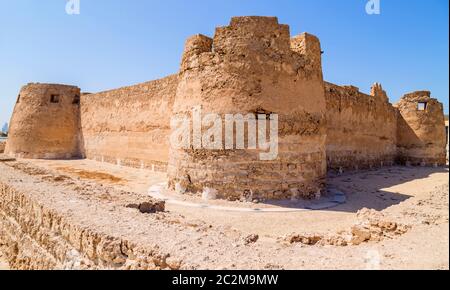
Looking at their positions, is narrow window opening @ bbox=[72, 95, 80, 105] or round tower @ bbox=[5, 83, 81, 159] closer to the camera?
round tower @ bbox=[5, 83, 81, 159]

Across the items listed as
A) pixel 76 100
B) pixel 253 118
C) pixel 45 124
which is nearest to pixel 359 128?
pixel 253 118

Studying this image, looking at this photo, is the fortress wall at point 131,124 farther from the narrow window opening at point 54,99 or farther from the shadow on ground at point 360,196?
the shadow on ground at point 360,196

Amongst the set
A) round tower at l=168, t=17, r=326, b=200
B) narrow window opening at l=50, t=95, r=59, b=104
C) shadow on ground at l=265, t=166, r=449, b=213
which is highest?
narrow window opening at l=50, t=95, r=59, b=104

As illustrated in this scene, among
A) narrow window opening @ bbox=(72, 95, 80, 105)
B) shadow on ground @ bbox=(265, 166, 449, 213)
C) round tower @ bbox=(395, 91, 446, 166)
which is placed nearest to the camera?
shadow on ground @ bbox=(265, 166, 449, 213)

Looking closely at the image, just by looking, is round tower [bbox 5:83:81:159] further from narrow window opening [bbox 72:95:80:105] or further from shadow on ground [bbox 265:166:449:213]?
shadow on ground [bbox 265:166:449:213]

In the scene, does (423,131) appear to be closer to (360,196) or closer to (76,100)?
(360,196)

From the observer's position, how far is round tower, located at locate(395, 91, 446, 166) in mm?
A: 18672

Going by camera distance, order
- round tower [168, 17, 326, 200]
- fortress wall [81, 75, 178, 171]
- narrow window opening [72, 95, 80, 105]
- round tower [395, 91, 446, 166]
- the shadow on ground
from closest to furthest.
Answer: the shadow on ground → round tower [168, 17, 326, 200] → fortress wall [81, 75, 178, 171] → round tower [395, 91, 446, 166] → narrow window opening [72, 95, 80, 105]

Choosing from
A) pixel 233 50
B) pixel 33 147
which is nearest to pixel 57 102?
pixel 33 147

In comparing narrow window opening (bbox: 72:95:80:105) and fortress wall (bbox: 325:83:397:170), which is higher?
narrow window opening (bbox: 72:95:80:105)

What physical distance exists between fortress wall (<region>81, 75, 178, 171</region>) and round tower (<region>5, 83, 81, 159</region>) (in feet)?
3.57

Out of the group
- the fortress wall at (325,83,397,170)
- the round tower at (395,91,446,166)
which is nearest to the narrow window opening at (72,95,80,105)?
the fortress wall at (325,83,397,170)

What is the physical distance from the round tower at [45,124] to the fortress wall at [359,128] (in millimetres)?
16245

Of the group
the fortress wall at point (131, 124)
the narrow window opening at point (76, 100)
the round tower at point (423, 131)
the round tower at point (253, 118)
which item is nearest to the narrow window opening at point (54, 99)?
the narrow window opening at point (76, 100)
